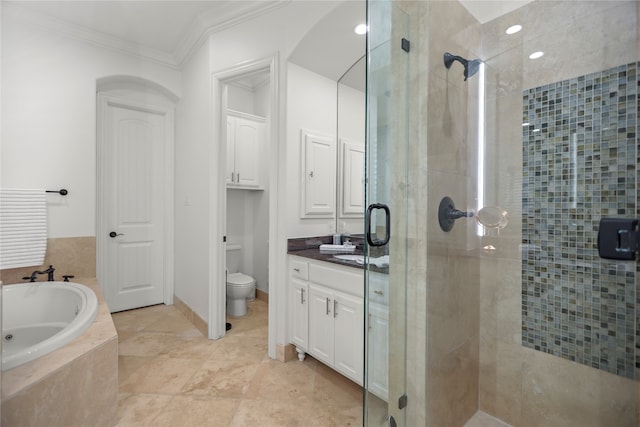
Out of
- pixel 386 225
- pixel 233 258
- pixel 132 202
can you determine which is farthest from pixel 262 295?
pixel 386 225

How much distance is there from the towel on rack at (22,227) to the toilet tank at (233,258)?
159cm

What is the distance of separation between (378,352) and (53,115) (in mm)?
3273

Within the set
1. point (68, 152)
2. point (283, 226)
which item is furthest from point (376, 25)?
point (68, 152)

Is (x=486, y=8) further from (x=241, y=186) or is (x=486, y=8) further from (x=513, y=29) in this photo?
(x=241, y=186)

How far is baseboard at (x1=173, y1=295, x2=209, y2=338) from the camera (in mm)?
2710

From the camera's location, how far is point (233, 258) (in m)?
3.56

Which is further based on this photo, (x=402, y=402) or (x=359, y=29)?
(x=359, y=29)

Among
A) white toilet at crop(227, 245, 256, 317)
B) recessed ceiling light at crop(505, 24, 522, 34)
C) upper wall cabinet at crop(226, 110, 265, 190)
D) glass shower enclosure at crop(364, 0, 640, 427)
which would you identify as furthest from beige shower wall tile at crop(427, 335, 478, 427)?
upper wall cabinet at crop(226, 110, 265, 190)

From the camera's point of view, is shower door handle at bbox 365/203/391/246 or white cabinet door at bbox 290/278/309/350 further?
white cabinet door at bbox 290/278/309/350

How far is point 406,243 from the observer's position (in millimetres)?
1255

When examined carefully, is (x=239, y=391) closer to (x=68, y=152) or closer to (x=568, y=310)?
(x=568, y=310)

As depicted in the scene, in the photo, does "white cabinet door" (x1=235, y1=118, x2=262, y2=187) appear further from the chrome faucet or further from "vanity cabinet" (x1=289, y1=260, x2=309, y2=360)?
the chrome faucet

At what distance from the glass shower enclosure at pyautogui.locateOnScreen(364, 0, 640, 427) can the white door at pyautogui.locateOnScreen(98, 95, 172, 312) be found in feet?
10.3

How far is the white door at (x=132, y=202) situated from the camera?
320 cm
